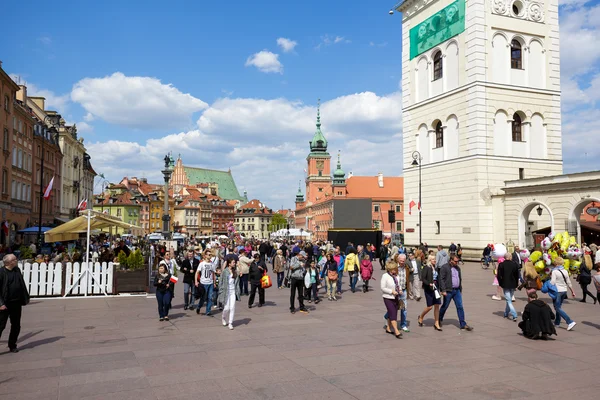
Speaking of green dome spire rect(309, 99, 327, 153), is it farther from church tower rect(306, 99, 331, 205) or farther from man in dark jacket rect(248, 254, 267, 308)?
man in dark jacket rect(248, 254, 267, 308)

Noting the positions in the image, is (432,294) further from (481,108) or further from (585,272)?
(481,108)

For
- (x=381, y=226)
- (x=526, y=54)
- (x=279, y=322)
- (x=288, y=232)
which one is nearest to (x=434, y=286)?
(x=279, y=322)

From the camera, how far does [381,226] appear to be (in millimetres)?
107125

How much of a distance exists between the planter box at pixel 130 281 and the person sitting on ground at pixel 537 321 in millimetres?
12577

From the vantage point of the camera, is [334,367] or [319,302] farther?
[319,302]

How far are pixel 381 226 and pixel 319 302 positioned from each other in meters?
93.0

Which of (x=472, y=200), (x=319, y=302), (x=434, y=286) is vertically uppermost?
(x=472, y=200)

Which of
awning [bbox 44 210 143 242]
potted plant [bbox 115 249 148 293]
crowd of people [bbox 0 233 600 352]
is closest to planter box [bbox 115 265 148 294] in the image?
potted plant [bbox 115 249 148 293]

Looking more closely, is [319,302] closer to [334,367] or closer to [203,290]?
[203,290]

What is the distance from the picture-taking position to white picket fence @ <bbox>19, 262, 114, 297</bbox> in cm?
1623

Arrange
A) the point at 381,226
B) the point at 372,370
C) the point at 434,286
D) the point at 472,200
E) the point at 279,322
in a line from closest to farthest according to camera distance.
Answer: the point at 372,370 → the point at 434,286 → the point at 279,322 → the point at 472,200 → the point at 381,226

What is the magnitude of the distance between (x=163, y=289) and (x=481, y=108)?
90.3 feet

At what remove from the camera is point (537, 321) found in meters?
9.82

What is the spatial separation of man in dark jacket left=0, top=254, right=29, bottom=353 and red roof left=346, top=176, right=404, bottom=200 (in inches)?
4109
